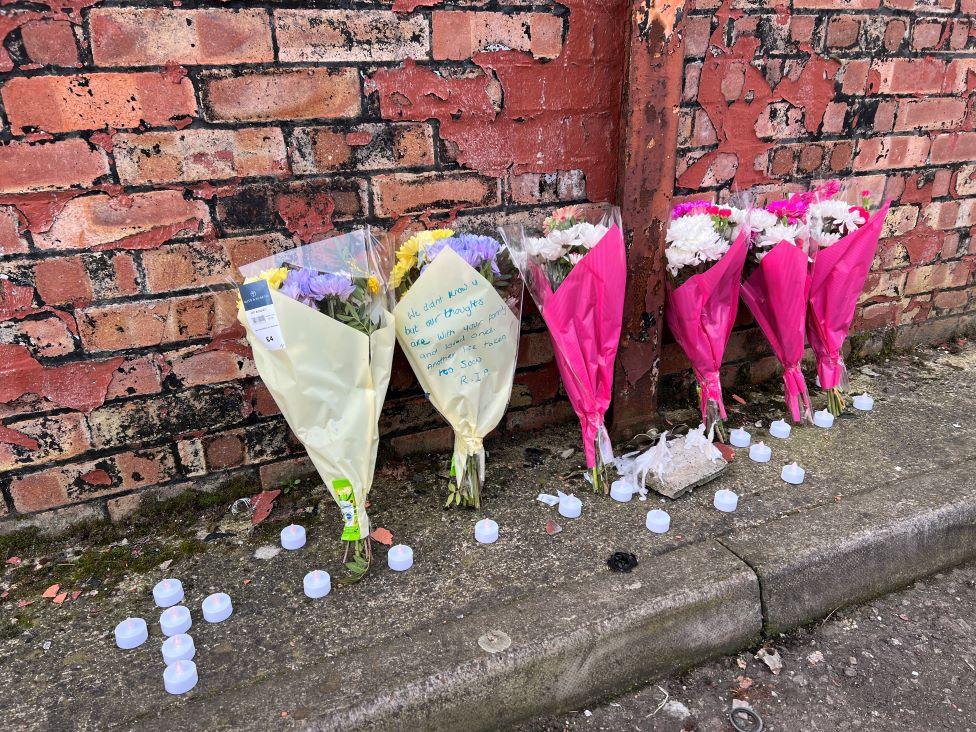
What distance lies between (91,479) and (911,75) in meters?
3.43

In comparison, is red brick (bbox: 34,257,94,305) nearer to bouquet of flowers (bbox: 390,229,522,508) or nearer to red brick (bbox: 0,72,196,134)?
red brick (bbox: 0,72,196,134)

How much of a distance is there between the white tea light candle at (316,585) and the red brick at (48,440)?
2.71 feet

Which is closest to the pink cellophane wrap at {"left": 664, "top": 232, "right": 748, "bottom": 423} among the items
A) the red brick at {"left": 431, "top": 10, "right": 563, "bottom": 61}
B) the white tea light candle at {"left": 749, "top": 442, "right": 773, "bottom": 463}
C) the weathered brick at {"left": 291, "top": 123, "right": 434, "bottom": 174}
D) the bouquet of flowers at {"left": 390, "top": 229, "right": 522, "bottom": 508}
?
the white tea light candle at {"left": 749, "top": 442, "right": 773, "bottom": 463}

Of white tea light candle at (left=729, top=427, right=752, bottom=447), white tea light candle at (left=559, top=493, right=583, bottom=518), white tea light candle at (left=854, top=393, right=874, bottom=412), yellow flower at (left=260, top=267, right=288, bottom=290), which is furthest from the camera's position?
white tea light candle at (left=854, top=393, right=874, bottom=412)

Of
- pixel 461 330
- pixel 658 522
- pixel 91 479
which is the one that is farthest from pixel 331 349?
pixel 658 522

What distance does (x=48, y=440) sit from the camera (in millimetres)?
1936

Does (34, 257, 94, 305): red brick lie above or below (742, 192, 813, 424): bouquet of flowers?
above

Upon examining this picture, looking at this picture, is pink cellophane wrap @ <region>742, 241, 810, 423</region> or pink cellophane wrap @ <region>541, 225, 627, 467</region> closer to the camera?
pink cellophane wrap @ <region>541, 225, 627, 467</region>

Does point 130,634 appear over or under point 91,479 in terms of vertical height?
under

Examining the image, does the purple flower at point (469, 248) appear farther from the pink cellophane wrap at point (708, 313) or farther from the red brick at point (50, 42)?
the red brick at point (50, 42)

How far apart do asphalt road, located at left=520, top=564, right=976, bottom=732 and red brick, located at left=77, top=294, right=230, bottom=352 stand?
56.8 inches

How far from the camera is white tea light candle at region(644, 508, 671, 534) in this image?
77.3 inches

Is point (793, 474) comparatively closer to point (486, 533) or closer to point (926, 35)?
point (486, 533)

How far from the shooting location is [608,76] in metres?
2.20
